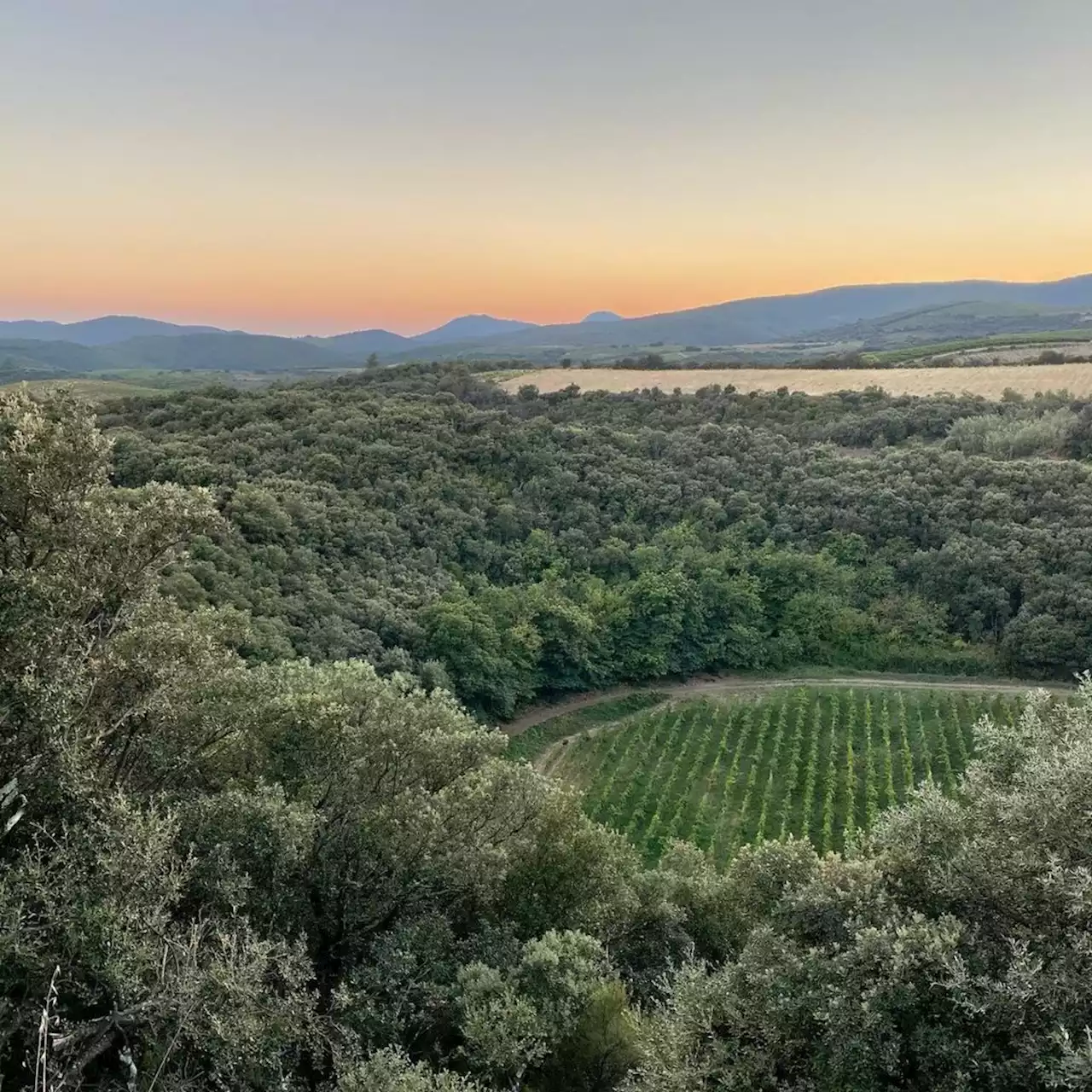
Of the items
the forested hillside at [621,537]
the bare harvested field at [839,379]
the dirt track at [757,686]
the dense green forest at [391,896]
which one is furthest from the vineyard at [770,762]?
the bare harvested field at [839,379]

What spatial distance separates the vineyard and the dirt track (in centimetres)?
142

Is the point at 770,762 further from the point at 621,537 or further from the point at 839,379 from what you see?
the point at 839,379

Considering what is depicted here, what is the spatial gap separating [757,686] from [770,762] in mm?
9972

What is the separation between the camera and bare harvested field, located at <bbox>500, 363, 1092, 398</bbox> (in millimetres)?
77000

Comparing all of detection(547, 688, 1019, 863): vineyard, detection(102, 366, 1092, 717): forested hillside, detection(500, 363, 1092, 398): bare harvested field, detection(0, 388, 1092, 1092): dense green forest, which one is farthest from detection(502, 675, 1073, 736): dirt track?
detection(500, 363, 1092, 398): bare harvested field

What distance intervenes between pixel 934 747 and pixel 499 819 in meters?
30.0

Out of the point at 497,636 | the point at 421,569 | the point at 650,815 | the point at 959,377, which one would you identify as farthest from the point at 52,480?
the point at 959,377

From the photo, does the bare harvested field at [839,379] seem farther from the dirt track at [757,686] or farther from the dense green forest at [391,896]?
the dense green forest at [391,896]

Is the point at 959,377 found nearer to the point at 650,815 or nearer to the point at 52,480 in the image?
the point at 650,815

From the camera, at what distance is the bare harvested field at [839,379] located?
253ft

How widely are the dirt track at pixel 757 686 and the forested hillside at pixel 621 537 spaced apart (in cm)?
99

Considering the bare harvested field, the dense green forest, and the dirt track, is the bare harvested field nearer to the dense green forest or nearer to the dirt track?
the dirt track

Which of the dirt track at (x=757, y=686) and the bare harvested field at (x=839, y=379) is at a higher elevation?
the bare harvested field at (x=839, y=379)

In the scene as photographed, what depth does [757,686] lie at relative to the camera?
47.4 meters
